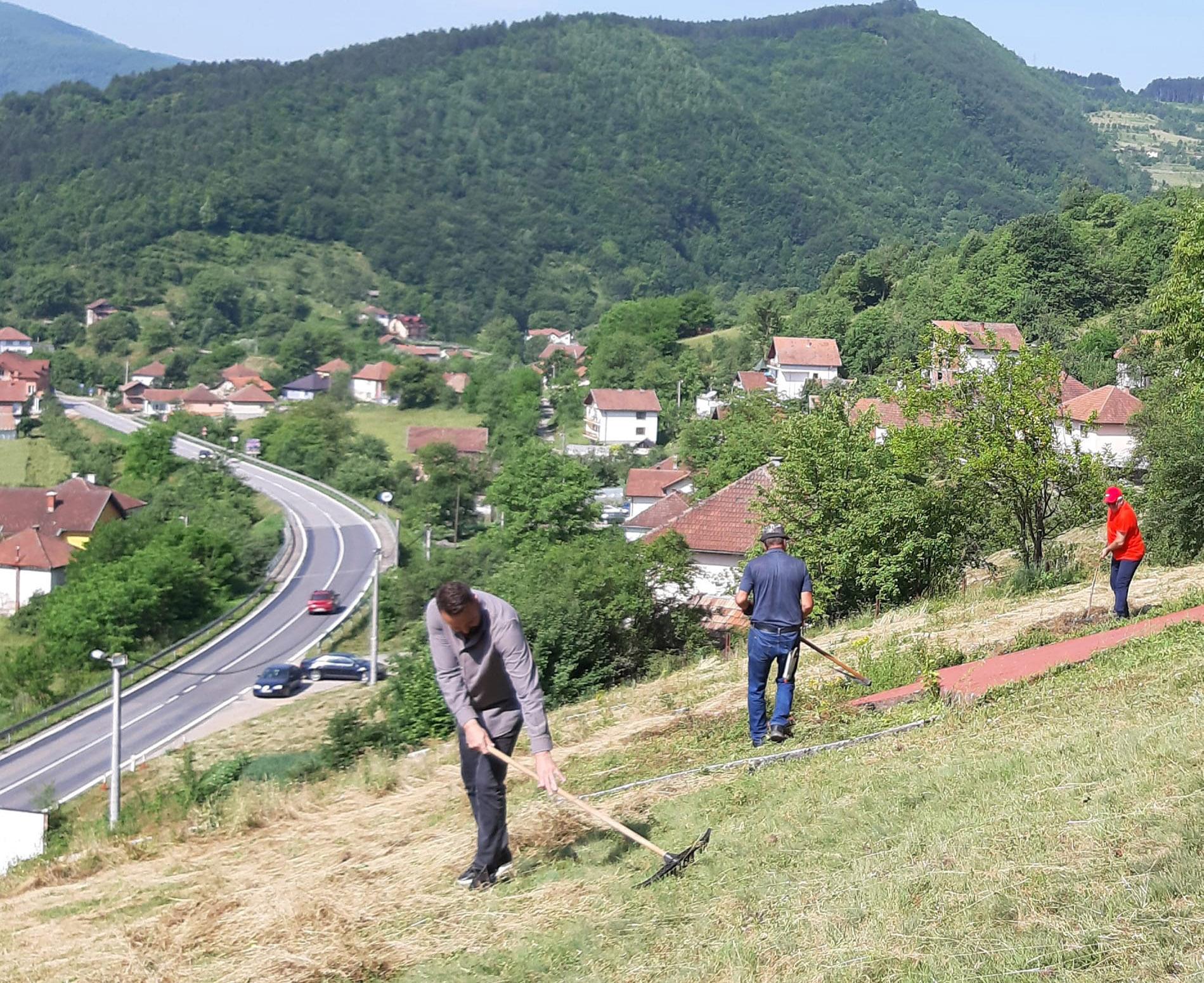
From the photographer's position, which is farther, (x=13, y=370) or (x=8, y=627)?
(x=13, y=370)

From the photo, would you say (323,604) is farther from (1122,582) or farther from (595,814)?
(595,814)

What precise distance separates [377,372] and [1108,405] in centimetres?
7481

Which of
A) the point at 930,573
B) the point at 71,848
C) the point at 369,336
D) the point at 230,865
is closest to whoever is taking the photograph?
the point at 230,865

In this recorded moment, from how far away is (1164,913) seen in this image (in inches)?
164

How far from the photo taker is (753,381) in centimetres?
7838

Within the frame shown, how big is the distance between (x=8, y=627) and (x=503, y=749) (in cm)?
4913

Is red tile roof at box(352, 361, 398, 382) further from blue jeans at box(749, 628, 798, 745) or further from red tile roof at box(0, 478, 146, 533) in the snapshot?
blue jeans at box(749, 628, 798, 745)

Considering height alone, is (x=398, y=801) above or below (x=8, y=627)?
above

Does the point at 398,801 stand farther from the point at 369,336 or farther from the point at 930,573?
the point at 369,336

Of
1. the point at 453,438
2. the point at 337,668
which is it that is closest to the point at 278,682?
the point at 337,668

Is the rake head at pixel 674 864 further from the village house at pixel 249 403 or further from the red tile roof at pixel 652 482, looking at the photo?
the village house at pixel 249 403

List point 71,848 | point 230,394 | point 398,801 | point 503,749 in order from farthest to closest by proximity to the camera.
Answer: point 230,394
point 71,848
point 398,801
point 503,749

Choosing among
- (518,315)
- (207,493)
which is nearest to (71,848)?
(207,493)

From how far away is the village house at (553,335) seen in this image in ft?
478
